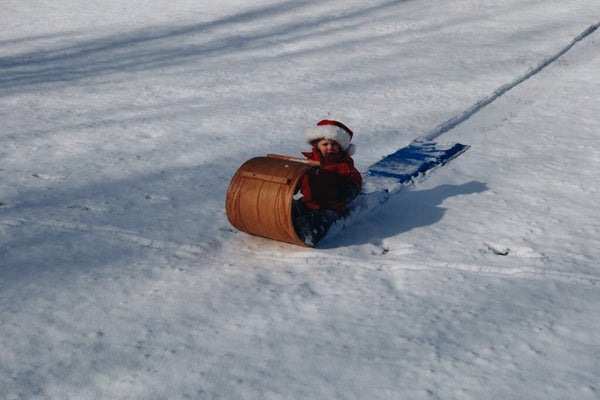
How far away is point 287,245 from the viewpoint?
4035 millimetres

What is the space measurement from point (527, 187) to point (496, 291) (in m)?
1.62

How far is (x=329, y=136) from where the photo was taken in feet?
13.5

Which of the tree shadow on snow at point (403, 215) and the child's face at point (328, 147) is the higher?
the child's face at point (328, 147)

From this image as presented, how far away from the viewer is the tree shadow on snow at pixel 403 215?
4.17 meters

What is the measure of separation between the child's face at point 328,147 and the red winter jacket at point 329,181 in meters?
0.03

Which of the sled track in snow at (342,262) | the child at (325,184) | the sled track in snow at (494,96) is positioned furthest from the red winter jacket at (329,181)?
the sled track in snow at (494,96)

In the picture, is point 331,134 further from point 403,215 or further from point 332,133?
point 403,215

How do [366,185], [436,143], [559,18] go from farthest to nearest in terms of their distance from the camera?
[559,18] → [436,143] → [366,185]

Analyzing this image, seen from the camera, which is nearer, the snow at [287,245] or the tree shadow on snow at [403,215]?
the snow at [287,245]

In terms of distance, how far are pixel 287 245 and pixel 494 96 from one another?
3876mm

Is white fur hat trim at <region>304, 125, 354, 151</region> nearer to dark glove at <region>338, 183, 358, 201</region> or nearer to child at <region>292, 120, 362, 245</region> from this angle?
child at <region>292, 120, 362, 245</region>

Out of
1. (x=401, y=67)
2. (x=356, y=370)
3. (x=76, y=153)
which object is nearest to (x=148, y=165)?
(x=76, y=153)

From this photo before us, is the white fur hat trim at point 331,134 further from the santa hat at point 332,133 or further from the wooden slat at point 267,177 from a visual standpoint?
the wooden slat at point 267,177

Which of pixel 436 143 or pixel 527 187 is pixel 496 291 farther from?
pixel 436 143
